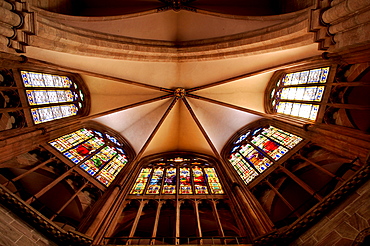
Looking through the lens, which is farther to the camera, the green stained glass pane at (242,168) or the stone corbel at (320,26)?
the green stained glass pane at (242,168)

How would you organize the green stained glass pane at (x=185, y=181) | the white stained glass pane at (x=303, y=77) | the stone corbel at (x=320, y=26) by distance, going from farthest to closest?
the white stained glass pane at (x=303, y=77)
the green stained glass pane at (x=185, y=181)
the stone corbel at (x=320, y=26)

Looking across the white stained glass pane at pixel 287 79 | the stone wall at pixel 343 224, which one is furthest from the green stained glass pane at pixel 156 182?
the white stained glass pane at pixel 287 79

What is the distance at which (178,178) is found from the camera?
11070 mm

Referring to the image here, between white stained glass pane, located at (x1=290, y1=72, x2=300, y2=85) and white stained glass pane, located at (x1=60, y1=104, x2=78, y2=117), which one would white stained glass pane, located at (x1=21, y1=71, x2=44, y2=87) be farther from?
white stained glass pane, located at (x1=290, y1=72, x2=300, y2=85)

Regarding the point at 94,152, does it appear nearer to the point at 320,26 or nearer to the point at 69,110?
the point at 69,110

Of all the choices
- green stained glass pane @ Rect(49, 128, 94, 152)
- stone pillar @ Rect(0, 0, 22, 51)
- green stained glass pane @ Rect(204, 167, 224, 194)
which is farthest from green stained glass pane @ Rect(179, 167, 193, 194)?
stone pillar @ Rect(0, 0, 22, 51)

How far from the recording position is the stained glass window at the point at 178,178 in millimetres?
9961

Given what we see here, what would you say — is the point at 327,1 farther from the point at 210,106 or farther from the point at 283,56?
the point at 210,106

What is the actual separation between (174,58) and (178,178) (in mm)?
4741

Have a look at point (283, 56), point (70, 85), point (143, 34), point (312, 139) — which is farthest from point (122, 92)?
point (312, 139)

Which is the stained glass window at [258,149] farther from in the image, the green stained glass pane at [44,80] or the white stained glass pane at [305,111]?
the green stained glass pane at [44,80]

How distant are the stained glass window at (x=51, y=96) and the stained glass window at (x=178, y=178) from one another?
4.15 m

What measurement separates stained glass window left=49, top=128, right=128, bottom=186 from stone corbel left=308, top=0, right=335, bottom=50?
8.12 m

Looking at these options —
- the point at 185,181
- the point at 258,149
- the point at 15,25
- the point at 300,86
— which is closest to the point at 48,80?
the point at 15,25
